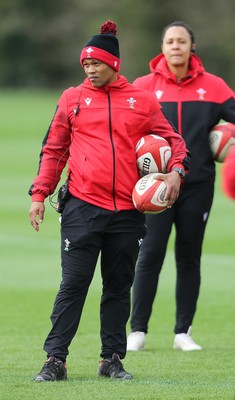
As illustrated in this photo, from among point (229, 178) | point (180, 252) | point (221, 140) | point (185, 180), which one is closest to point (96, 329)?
point (180, 252)

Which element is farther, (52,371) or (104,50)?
(104,50)

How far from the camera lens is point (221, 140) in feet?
30.2

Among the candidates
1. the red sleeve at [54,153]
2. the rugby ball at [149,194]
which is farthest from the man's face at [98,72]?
the rugby ball at [149,194]

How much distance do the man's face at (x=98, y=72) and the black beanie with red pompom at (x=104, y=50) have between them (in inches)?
1.1

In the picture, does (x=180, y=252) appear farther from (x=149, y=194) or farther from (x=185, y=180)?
(x=149, y=194)

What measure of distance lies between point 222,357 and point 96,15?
8016cm

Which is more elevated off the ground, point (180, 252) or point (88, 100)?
point (88, 100)

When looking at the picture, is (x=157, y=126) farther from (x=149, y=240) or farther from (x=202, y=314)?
(x=202, y=314)

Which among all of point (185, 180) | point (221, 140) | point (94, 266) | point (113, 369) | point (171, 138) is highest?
point (171, 138)

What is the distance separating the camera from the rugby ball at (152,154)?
24.7 ft

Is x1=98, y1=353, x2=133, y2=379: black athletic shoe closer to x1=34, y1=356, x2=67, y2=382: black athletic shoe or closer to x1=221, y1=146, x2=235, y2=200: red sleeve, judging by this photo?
x1=34, y1=356, x2=67, y2=382: black athletic shoe

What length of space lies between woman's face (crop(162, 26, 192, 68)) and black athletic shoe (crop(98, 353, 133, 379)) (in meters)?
2.74

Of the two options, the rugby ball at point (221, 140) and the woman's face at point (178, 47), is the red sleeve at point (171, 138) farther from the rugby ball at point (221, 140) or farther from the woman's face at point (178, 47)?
the woman's face at point (178, 47)

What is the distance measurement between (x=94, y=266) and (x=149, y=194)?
0.62 m
